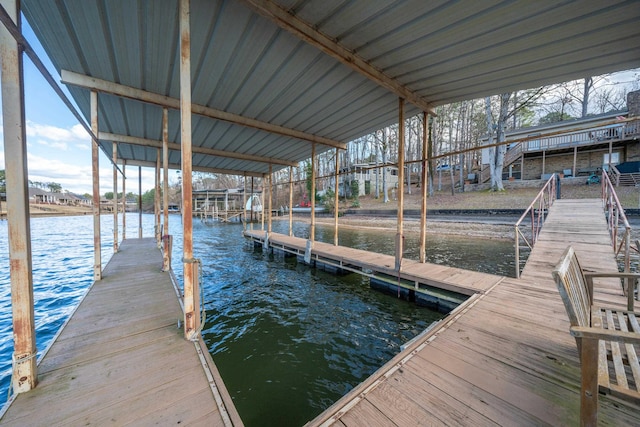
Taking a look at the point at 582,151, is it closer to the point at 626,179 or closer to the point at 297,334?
the point at 626,179

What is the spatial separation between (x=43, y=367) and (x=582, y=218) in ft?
42.6

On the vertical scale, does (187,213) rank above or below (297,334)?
above

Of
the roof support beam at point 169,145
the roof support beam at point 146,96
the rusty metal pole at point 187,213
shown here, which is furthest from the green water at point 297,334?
the roof support beam at point 146,96

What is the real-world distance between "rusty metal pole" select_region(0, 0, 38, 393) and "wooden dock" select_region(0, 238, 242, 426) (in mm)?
345

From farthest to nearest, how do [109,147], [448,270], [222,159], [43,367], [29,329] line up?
[222,159] < [109,147] < [448,270] < [43,367] < [29,329]

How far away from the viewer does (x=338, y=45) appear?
141 inches

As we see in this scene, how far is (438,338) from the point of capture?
2854 mm

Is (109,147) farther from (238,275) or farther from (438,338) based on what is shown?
(438,338)

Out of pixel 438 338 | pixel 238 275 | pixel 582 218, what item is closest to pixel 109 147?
pixel 238 275

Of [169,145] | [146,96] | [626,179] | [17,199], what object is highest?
[146,96]

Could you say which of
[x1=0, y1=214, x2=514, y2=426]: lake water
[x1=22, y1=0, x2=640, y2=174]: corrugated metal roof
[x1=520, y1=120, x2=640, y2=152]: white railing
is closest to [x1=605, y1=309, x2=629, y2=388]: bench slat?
[x1=0, y1=214, x2=514, y2=426]: lake water

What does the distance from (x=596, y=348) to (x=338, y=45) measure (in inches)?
167

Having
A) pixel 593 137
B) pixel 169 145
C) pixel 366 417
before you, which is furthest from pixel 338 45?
pixel 593 137

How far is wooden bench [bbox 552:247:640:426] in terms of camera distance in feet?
4.51
